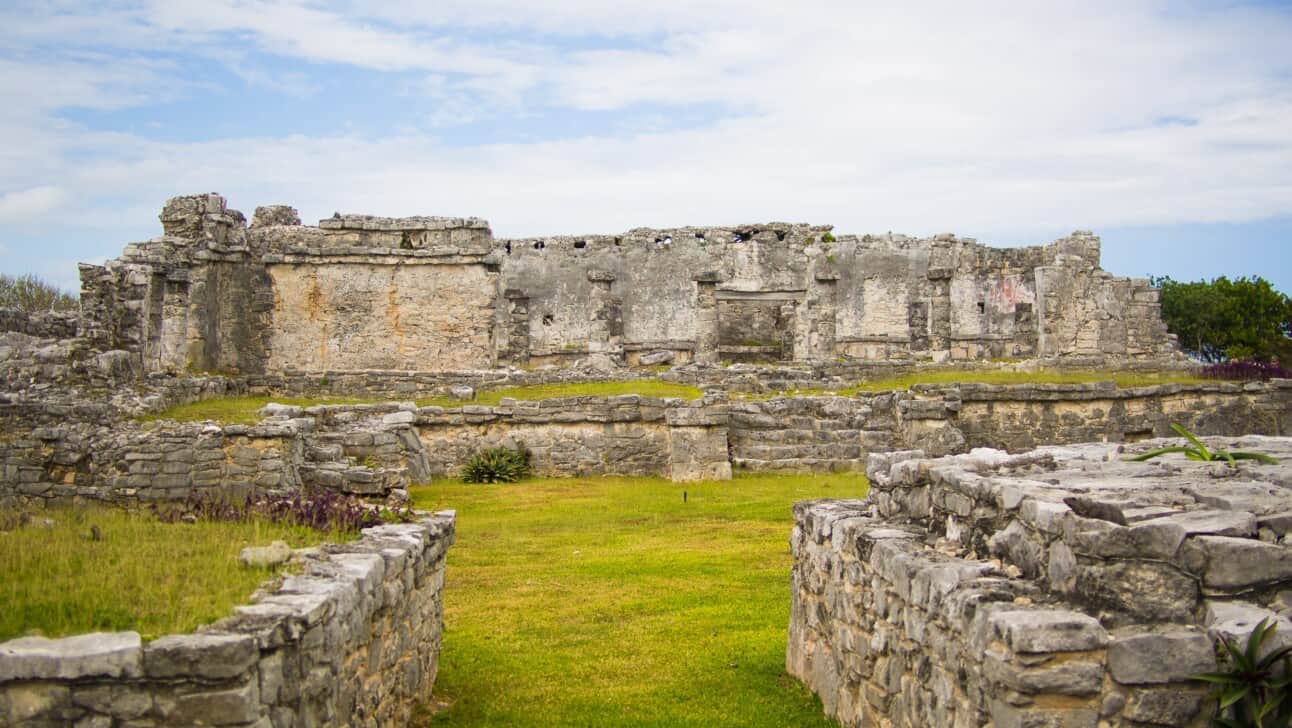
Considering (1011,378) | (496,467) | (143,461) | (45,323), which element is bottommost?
(496,467)

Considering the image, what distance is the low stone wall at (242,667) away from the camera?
3.82 meters

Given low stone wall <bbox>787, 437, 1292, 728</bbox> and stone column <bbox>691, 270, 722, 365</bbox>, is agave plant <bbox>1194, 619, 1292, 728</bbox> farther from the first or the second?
stone column <bbox>691, 270, 722, 365</bbox>

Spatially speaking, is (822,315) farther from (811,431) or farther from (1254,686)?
(1254,686)

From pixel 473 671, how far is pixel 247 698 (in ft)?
11.5

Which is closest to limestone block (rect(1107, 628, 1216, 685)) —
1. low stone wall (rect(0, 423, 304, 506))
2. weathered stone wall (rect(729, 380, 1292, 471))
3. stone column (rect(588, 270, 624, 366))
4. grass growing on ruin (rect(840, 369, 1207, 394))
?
low stone wall (rect(0, 423, 304, 506))

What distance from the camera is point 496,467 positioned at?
16.2 m

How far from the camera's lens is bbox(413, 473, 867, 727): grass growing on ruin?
6.69 meters

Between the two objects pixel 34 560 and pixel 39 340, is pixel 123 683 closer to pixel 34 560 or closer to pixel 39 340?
A: pixel 34 560

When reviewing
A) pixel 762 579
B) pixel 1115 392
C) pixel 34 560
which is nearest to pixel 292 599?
pixel 34 560

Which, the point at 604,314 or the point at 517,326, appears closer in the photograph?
the point at 604,314

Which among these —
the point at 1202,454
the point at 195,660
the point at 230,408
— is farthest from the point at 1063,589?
the point at 230,408

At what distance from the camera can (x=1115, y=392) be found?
60.8 feet

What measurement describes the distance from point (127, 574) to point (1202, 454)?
481cm

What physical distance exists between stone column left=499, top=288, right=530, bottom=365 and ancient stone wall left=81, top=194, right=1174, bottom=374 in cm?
6
